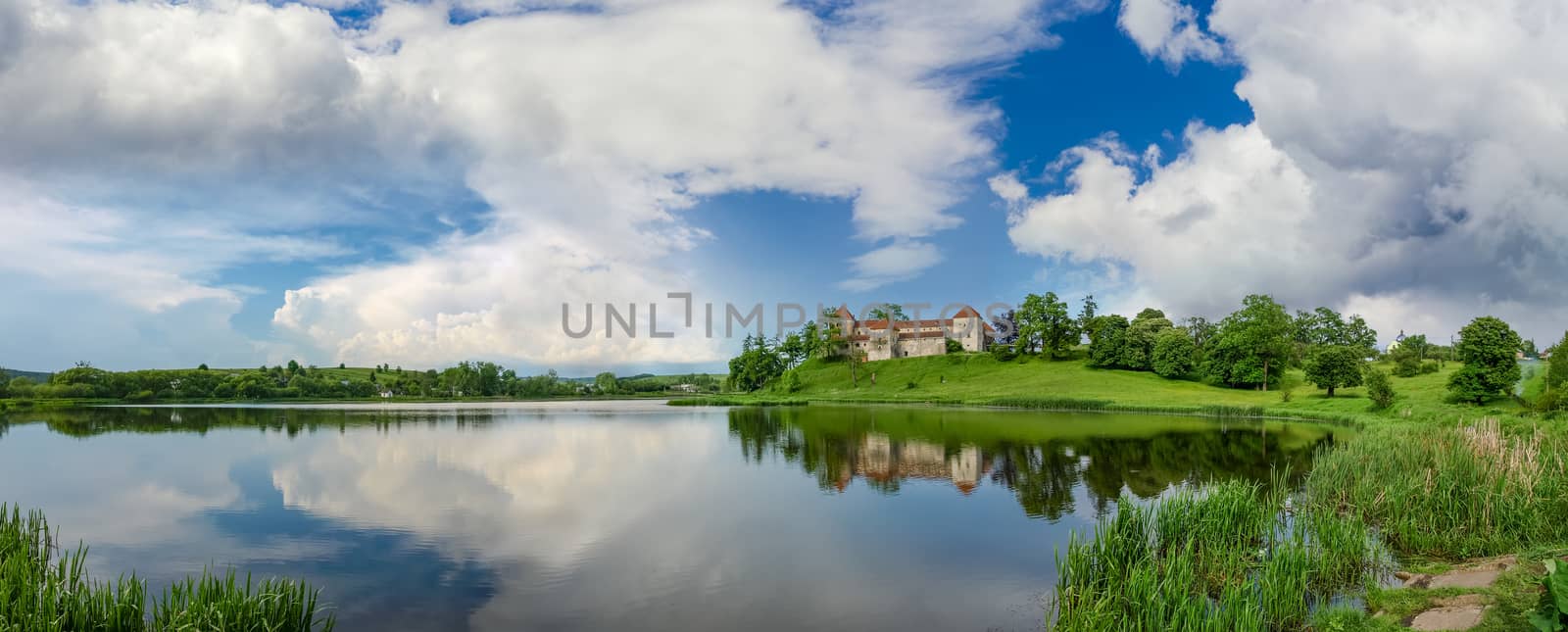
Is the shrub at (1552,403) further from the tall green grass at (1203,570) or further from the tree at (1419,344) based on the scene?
the tree at (1419,344)

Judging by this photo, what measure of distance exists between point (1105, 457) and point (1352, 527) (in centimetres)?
2013

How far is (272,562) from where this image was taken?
722 inches

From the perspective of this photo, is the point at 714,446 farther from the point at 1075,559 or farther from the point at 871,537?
the point at 1075,559

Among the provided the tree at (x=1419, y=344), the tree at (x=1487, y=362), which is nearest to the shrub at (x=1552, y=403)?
the tree at (x=1487, y=362)

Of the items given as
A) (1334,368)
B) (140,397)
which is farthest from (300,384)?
(1334,368)

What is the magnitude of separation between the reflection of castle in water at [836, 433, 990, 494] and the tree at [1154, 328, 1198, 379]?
6642 cm

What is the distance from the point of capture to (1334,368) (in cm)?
7150

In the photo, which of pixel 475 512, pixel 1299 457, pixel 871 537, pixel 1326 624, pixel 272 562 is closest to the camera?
pixel 1326 624

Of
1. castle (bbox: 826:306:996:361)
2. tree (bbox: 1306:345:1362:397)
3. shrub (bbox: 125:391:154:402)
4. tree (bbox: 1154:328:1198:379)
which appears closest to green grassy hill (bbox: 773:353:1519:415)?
tree (bbox: 1306:345:1362:397)

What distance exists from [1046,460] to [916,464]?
6.37 meters

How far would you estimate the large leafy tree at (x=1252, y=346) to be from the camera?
8550 centimetres

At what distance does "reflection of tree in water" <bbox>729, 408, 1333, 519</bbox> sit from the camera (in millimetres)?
28609

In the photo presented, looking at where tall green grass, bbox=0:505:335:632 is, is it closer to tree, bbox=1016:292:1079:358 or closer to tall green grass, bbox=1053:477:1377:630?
tall green grass, bbox=1053:477:1377:630

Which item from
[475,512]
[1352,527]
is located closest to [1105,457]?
[1352,527]
